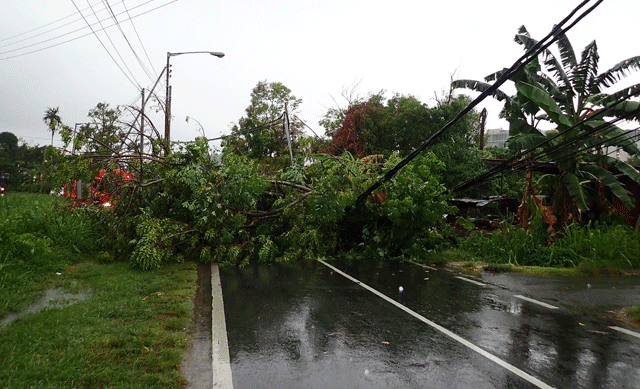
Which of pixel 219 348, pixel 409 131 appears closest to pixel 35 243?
pixel 219 348

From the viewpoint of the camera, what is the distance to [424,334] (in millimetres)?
5723

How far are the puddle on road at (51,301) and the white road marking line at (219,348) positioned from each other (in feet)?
6.80

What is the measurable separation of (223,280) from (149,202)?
167 inches

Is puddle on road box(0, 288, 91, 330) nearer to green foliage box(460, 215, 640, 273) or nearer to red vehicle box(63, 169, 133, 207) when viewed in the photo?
red vehicle box(63, 169, 133, 207)

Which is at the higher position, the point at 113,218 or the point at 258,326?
the point at 113,218

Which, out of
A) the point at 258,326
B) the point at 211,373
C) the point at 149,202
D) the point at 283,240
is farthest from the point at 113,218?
the point at 211,373

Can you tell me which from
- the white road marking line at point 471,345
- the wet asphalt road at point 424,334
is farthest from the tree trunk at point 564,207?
the white road marking line at point 471,345

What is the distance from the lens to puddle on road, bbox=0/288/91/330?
5.81 metres

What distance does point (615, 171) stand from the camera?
16.4m

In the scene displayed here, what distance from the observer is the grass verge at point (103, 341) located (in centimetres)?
402

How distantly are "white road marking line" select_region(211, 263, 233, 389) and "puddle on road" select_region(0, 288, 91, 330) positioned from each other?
6.80ft

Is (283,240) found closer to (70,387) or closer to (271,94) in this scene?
(70,387)

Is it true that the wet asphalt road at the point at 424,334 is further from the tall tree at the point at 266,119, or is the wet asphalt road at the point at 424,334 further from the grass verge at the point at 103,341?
the tall tree at the point at 266,119

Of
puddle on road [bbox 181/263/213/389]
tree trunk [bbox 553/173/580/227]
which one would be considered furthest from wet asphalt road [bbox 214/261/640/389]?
tree trunk [bbox 553/173/580/227]
